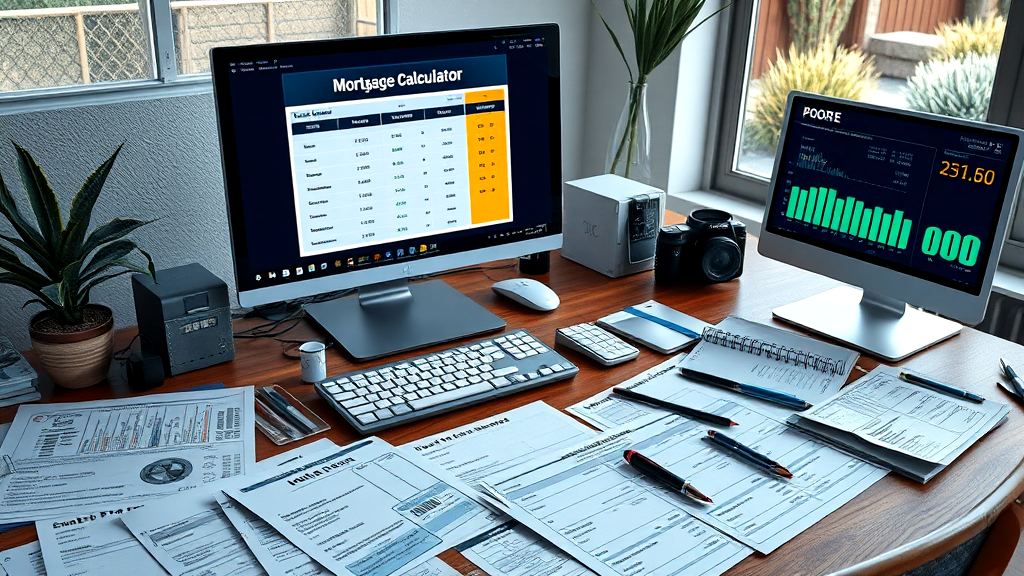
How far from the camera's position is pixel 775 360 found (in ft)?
5.20

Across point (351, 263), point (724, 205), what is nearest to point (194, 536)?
point (351, 263)

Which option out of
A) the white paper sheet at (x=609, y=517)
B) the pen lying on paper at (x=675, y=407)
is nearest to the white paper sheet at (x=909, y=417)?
the pen lying on paper at (x=675, y=407)

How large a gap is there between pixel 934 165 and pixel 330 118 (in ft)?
3.54

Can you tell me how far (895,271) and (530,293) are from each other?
27.6 inches

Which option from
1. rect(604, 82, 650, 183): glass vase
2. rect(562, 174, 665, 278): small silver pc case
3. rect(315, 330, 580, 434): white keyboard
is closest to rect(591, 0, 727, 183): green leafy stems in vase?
rect(604, 82, 650, 183): glass vase

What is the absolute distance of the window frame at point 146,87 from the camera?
2080 millimetres

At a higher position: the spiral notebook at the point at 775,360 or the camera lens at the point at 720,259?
the camera lens at the point at 720,259

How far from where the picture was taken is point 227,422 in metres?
1.34

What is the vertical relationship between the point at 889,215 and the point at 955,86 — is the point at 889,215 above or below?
below

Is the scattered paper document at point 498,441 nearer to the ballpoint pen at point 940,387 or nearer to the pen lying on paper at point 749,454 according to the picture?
the pen lying on paper at point 749,454

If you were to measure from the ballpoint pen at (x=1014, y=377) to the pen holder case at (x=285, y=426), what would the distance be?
1141 millimetres

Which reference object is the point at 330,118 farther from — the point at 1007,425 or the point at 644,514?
the point at 1007,425

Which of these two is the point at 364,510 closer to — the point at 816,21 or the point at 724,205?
the point at 724,205

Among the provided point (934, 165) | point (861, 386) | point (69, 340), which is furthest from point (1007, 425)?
point (69, 340)
